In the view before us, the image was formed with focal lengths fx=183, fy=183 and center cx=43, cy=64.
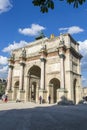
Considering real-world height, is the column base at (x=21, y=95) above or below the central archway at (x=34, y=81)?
below

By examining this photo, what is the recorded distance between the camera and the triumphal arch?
26.9 m

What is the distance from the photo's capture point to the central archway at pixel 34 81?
106 ft

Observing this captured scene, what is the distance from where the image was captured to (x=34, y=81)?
33.7m

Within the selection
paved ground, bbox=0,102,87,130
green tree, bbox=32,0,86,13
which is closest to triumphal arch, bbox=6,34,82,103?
paved ground, bbox=0,102,87,130

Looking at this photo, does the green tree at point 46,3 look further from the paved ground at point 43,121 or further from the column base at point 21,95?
the column base at point 21,95

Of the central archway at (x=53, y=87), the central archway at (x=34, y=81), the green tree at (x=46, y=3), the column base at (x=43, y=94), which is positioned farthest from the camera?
the central archway at (x=34, y=81)

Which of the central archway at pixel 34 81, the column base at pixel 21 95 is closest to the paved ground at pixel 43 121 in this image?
the column base at pixel 21 95

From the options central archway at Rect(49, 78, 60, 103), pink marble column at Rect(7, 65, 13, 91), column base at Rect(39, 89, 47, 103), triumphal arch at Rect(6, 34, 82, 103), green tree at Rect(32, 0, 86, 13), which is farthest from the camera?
pink marble column at Rect(7, 65, 13, 91)

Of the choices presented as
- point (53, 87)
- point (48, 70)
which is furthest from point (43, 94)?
point (48, 70)

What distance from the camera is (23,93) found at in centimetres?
3072

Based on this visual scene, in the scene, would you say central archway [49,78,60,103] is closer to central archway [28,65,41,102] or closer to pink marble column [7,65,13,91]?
central archway [28,65,41,102]

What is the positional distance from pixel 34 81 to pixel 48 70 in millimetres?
5736

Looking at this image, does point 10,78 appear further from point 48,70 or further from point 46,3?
point 46,3

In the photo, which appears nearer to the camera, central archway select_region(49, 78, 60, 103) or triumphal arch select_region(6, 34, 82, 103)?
triumphal arch select_region(6, 34, 82, 103)
